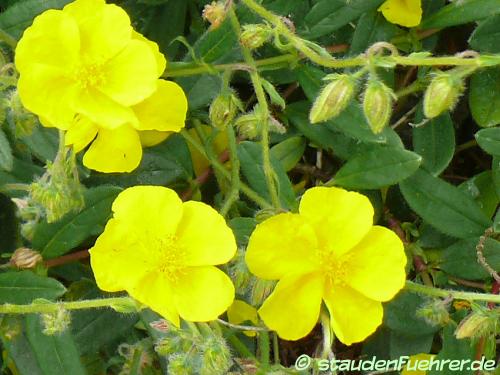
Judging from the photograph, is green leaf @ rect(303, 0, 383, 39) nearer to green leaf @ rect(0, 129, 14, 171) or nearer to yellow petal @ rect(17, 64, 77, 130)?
yellow petal @ rect(17, 64, 77, 130)

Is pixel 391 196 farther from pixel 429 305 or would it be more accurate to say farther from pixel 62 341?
pixel 62 341

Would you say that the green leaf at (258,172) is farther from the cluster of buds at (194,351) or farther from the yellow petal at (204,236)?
the cluster of buds at (194,351)

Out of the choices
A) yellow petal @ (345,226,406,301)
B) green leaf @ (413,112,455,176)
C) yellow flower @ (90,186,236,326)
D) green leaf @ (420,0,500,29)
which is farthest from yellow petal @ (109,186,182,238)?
green leaf @ (420,0,500,29)

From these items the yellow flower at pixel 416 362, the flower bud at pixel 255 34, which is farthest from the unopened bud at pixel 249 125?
the yellow flower at pixel 416 362

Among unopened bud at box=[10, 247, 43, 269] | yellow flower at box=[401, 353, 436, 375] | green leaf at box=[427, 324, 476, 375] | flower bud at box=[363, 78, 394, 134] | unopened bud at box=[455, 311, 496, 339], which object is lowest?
yellow flower at box=[401, 353, 436, 375]

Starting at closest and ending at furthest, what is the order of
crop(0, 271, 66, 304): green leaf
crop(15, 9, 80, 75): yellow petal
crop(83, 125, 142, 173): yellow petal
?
crop(15, 9, 80, 75): yellow petal < crop(83, 125, 142, 173): yellow petal < crop(0, 271, 66, 304): green leaf
